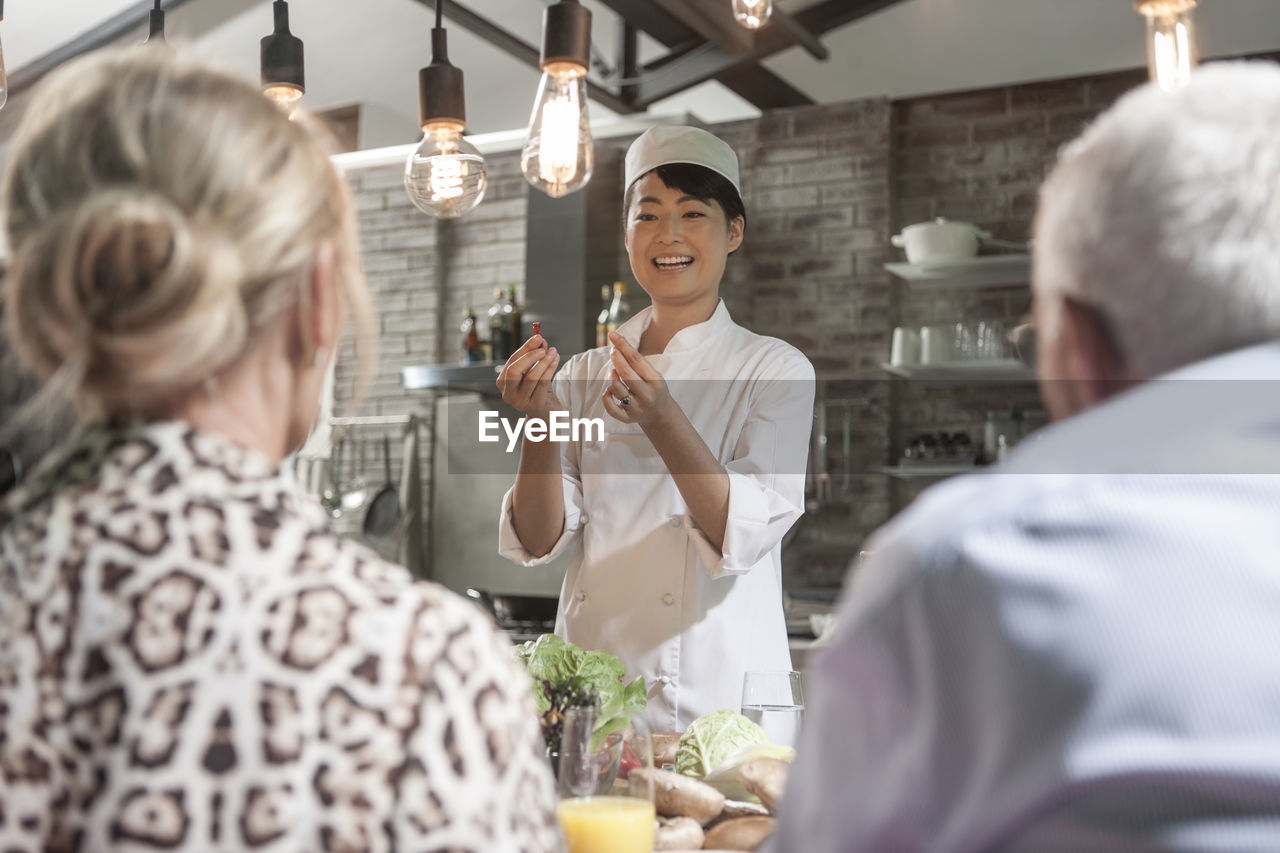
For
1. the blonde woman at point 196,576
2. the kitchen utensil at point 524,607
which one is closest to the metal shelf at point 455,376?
the kitchen utensil at point 524,607

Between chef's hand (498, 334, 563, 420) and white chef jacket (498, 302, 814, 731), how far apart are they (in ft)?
0.73

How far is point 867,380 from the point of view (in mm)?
4523

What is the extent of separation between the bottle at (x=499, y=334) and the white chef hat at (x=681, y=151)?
258 centimetres

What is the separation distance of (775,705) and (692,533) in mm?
553

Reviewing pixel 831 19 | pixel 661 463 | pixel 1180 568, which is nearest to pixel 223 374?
pixel 1180 568

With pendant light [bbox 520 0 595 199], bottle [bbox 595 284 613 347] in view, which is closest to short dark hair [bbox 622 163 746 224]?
pendant light [bbox 520 0 595 199]

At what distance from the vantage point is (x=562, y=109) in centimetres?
194

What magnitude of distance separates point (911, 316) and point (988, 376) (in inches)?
14.7

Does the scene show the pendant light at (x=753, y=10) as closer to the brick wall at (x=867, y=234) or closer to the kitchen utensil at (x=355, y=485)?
the brick wall at (x=867, y=234)

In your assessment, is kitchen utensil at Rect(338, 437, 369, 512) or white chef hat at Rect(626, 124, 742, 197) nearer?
white chef hat at Rect(626, 124, 742, 197)

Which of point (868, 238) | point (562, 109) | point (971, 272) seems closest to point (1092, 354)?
point (562, 109)

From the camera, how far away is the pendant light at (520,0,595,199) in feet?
6.22

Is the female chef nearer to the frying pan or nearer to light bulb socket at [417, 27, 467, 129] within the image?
light bulb socket at [417, 27, 467, 129]

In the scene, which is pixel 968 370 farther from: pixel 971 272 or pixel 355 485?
pixel 355 485
